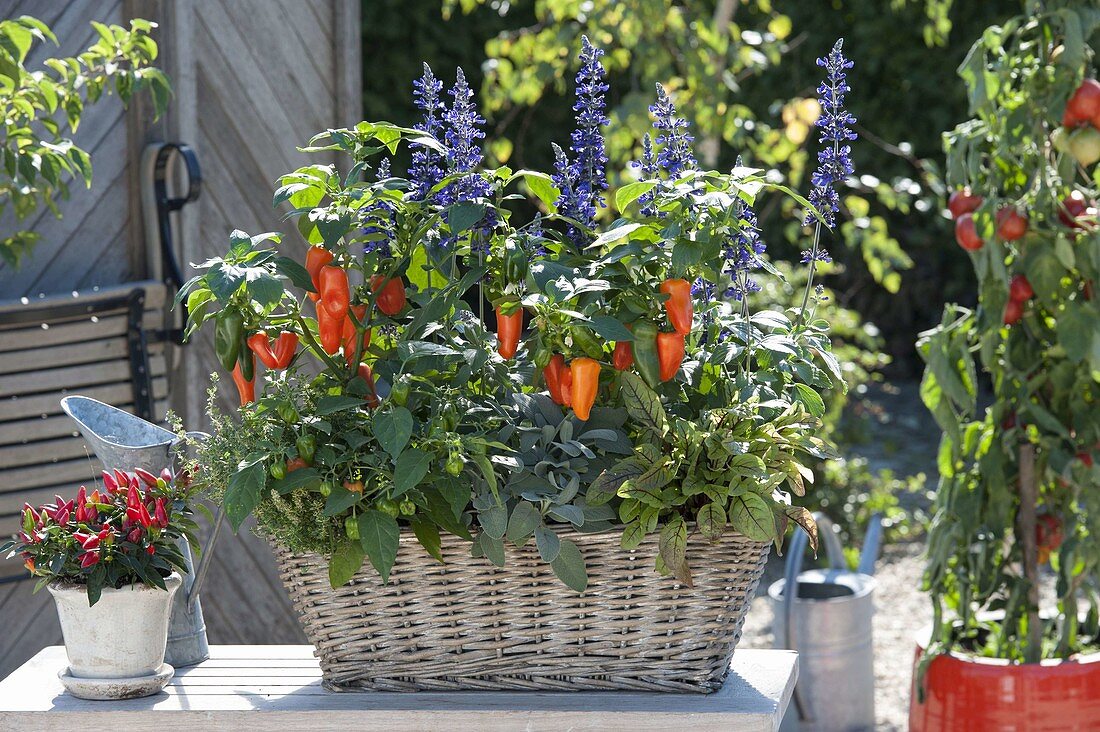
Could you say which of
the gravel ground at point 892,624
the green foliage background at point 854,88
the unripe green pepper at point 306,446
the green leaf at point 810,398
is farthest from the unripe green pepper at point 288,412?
the green foliage background at point 854,88

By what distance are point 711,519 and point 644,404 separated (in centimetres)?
11

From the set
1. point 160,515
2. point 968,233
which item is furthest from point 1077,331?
point 160,515

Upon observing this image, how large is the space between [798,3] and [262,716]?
18.0ft

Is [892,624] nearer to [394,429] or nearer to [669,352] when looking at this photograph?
[669,352]

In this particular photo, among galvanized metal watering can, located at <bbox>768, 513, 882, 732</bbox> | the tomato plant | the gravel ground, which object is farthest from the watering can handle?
the gravel ground

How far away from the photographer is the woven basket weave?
3.64ft

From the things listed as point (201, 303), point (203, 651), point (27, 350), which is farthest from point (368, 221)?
point (27, 350)

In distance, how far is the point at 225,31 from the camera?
2479 millimetres

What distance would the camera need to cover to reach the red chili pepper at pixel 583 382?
1.07 meters

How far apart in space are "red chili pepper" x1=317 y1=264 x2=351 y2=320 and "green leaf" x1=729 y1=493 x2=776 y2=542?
38 cm

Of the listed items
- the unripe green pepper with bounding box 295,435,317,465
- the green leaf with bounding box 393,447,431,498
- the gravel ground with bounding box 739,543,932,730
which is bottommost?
the gravel ground with bounding box 739,543,932,730

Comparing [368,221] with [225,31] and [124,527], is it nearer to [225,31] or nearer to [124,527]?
[124,527]

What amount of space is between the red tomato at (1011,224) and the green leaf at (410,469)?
3.48 feet

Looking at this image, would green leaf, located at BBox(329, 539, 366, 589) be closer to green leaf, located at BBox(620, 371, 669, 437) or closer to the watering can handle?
green leaf, located at BBox(620, 371, 669, 437)
